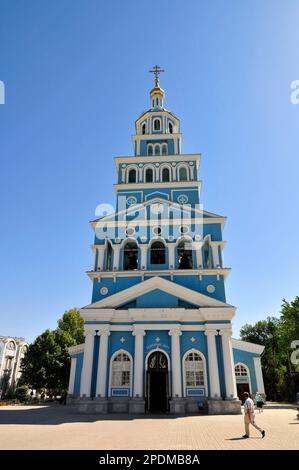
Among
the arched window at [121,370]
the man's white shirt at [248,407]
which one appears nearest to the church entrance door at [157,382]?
the arched window at [121,370]

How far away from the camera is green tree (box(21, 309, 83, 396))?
129 feet

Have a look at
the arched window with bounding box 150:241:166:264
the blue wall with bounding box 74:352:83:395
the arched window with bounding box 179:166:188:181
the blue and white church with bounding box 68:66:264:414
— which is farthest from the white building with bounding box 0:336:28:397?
the arched window with bounding box 179:166:188:181

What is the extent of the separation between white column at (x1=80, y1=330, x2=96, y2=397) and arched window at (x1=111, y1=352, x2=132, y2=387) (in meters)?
1.45

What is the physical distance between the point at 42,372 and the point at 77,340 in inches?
297

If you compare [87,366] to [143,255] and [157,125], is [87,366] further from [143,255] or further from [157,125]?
[157,125]

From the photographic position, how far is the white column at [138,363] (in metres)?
19.3

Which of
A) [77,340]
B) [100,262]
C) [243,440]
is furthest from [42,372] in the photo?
[243,440]

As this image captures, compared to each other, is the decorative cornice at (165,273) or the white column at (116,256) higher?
the white column at (116,256)

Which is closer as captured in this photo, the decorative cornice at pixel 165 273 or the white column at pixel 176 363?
the white column at pixel 176 363

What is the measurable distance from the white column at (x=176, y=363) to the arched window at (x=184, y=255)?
5.91 meters

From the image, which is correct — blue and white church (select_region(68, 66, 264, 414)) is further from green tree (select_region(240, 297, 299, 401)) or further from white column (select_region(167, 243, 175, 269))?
green tree (select_region(240, 297, 299, 401))

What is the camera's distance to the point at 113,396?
19.8 meters

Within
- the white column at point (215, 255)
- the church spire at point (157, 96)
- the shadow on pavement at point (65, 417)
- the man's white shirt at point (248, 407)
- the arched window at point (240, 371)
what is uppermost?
the church spire at point (157, 96)

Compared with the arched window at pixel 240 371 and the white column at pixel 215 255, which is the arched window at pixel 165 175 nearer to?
the white column at pixel 215 255
